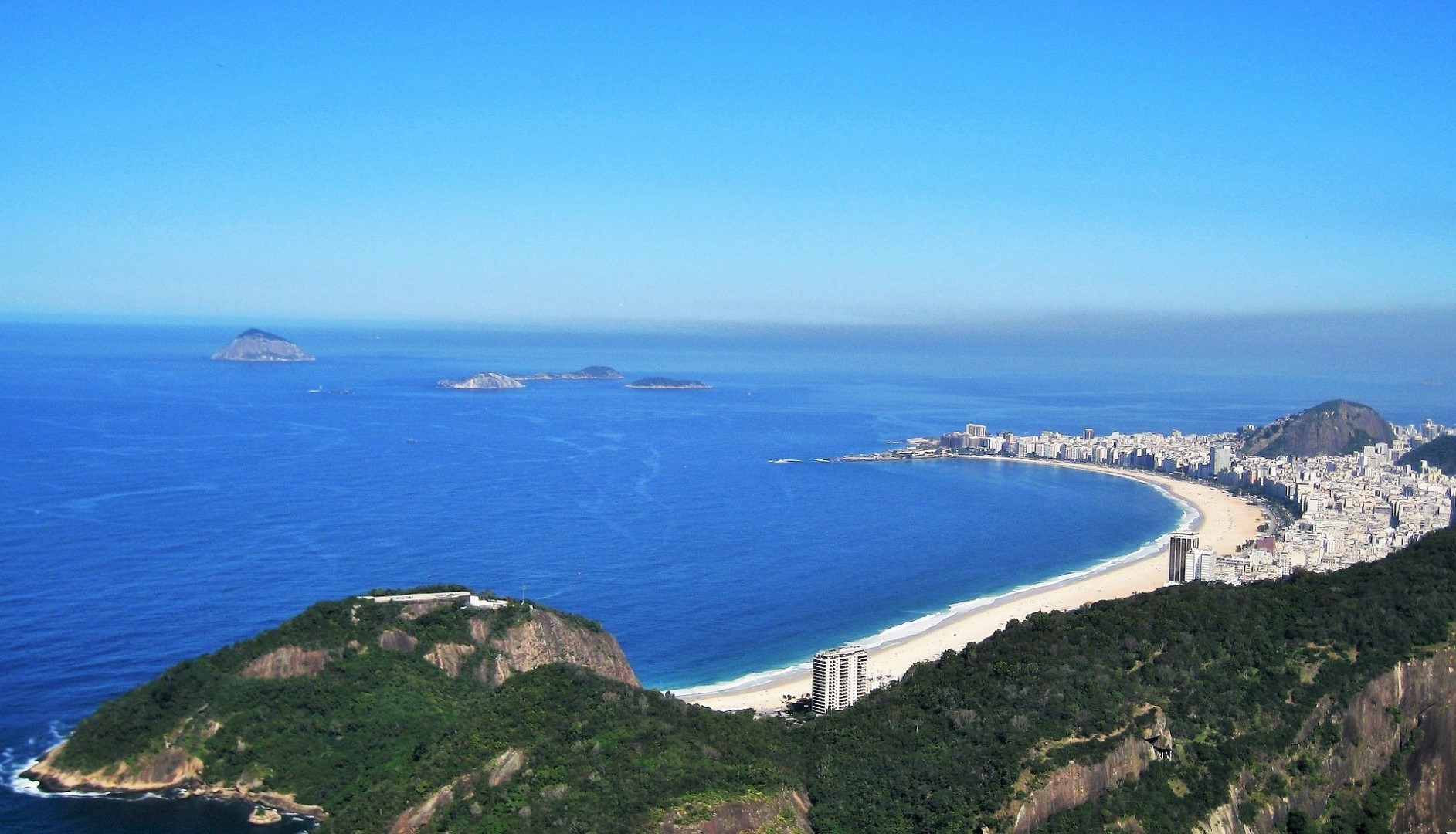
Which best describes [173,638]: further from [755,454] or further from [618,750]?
[755,454]

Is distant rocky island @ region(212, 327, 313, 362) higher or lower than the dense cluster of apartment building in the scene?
higher

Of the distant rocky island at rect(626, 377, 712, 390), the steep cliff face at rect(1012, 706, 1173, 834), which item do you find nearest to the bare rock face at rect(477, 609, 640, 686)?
the steep cliff face at rect(1012, 706, 1173, 834)

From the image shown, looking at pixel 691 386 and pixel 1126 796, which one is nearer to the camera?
pixel 1126 796

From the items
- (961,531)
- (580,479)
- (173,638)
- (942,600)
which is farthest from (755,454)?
(173,638)

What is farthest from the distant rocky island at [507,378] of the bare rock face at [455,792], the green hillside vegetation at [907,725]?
the bare rock face at [455,792]

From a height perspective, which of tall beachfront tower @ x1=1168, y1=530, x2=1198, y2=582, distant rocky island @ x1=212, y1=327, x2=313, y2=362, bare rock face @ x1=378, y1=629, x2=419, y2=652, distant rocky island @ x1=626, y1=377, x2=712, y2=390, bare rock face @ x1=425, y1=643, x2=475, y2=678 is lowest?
tall beachfront tower @ x1=1168, y1=530, x2=1198, y2=582

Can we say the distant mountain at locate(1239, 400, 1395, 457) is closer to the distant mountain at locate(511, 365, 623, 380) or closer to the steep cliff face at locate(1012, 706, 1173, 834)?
the steep cliff face at locate(1012, 706, 1173, 834)

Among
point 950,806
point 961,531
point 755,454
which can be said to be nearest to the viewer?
point 950,806
